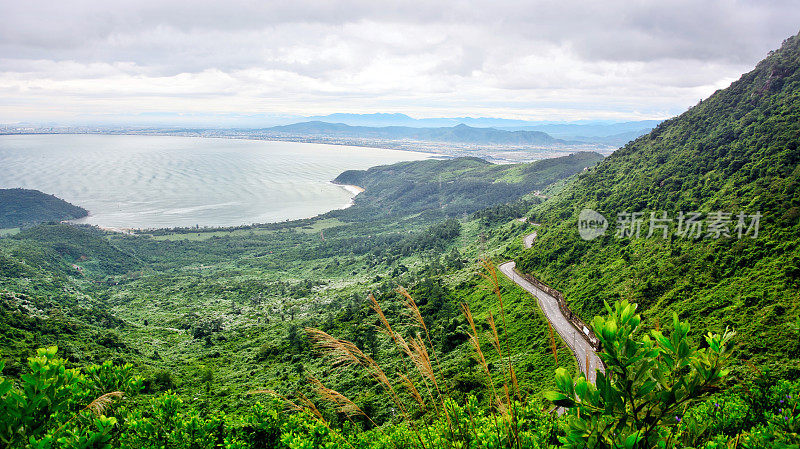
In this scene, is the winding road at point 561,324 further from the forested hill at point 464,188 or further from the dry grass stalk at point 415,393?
the forested hill at point 464,188

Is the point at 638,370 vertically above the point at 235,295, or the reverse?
the point at 638,370

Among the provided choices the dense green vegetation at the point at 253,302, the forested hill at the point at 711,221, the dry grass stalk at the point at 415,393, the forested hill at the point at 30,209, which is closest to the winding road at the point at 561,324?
the dense green vegetation at the point at 253,302

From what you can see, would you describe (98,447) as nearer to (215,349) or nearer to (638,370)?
(638,370)

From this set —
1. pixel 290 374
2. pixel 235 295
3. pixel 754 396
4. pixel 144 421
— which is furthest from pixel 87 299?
pixel 754 396

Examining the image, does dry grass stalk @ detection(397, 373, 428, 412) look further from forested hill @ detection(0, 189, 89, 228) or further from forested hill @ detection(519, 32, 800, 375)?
forested hill @ detection(0, 189, 89, 228)

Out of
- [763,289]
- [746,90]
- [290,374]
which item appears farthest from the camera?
[746,90]

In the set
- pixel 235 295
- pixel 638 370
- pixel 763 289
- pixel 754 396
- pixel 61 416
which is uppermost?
pixel 638 370
